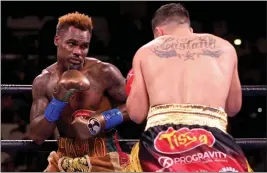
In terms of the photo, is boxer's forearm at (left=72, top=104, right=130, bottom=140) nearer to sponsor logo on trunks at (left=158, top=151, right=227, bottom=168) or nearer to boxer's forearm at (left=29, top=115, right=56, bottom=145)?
boxer's forearm at (left=29, top=115, right=56, bottom=145)

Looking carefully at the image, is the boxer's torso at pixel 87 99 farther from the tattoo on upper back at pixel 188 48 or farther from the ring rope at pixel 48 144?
the tattoo on upper back at pixel 188 48

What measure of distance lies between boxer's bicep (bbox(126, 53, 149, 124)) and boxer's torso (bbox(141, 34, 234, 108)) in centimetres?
2

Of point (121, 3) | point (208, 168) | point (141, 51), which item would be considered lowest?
point (208, 168)

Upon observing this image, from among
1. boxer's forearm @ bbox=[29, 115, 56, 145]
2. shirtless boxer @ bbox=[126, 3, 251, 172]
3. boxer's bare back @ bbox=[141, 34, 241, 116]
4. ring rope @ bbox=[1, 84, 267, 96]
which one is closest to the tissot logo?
shirtless boxer @ bbox=[126, 3, 251, 172]

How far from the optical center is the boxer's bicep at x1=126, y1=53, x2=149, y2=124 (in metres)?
1.92

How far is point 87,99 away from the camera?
2.44 meters

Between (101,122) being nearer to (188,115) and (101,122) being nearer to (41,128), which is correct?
(41,128)

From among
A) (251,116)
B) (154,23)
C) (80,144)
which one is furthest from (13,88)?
(251,116)

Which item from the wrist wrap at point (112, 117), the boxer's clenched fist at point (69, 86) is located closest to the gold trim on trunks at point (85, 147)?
the wrist wrap at point (112, 117)

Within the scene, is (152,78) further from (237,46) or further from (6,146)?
(237,46)

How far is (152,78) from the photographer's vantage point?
190cm

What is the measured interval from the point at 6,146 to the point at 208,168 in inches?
46.7

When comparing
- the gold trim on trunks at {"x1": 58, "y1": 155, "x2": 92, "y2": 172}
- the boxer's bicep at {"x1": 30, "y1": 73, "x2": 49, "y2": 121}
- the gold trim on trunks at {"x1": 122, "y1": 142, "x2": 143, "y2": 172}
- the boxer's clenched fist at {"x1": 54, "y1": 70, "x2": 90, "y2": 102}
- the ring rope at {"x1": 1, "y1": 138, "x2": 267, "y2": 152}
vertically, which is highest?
the boxer's clenched fist at {"x1": 54, "y1": 70, "x2": 90, "y2": 102}

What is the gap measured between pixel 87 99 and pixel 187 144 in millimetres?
826
